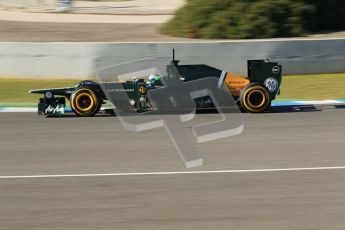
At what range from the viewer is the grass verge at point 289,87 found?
15.2m

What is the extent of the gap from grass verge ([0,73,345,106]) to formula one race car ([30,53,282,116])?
2.19m

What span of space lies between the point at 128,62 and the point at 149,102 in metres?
5.04

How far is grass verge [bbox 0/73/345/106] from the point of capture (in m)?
15.2

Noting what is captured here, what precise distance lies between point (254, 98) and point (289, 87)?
406 centimetres

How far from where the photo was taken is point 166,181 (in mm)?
7656

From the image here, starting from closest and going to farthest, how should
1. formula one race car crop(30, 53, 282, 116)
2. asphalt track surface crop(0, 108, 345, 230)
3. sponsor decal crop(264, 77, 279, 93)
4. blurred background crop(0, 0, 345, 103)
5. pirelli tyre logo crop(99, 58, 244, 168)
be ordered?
asphalt track surface crop(0, 108, 345, 230) < pirelli tyre logo crop(99, 58, 244, 168) < formula one race car crop(30, 53, 282, 116) < sponsor decal crop(264, 77, 279, 93) < blurred background crop(0, 0, 345, 103)

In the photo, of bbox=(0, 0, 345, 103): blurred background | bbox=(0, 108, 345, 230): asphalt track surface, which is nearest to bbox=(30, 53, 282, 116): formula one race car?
bbox=(0, 108, 345, 230): asphalt track surface

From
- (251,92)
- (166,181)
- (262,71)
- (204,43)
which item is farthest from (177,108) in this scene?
(204,43)

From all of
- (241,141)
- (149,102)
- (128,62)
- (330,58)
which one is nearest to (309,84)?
(330,58)

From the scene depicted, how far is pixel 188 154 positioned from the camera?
9172 millimetres

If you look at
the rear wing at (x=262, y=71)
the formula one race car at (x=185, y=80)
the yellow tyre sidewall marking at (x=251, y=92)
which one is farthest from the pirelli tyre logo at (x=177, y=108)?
the rear wing at (x=262, y=71)

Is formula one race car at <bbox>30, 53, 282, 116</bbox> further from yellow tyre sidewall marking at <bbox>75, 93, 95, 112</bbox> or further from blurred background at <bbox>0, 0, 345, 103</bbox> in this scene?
blurred background at <bbox>0, 0, 345, 103</bbox>

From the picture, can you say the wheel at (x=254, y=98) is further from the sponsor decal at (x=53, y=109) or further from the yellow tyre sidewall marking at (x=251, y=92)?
the sponsor decal at (x=53, y=109)

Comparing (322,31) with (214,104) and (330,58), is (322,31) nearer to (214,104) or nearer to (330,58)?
(330,58)
